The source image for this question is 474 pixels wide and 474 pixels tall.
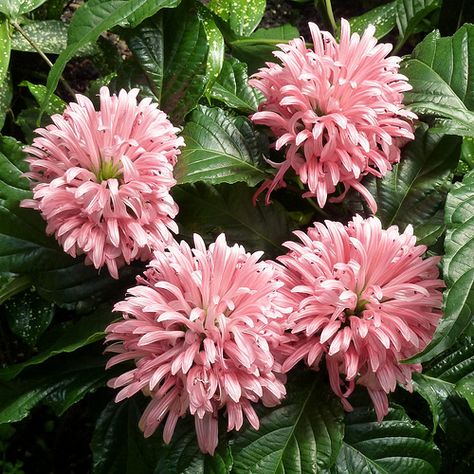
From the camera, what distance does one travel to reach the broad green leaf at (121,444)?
0.82m

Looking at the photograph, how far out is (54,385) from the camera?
2.75 feet

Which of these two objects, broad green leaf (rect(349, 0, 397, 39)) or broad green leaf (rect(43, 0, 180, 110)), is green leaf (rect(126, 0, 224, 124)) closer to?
broad green leaf (rect(43, 0, 180, 110))

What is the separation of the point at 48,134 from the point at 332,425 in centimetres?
45

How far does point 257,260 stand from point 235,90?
0.36 meters

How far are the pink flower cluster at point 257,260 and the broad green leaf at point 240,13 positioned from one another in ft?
1.13

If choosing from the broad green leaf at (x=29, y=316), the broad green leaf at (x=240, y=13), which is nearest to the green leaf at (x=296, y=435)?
the broad green leaf at (x=29, y=316)

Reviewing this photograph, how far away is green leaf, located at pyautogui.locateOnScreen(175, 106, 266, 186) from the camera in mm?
814

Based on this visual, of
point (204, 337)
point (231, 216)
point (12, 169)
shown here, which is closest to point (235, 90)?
point (231, 216)

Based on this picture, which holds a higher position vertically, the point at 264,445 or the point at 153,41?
the point at 153,41

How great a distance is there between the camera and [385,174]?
86 centimetres

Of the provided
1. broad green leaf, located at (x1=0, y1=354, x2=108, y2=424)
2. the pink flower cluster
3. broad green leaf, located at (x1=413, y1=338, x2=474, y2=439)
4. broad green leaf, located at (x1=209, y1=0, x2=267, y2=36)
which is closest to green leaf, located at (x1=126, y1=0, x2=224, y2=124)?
the pink flower cluster

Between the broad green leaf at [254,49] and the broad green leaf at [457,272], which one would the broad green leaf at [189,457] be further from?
the broad green leaf at [254,49]

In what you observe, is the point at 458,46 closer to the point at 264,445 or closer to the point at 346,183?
the point at 346,183

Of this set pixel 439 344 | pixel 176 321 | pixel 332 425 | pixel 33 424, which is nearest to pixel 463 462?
pixel 332 425
